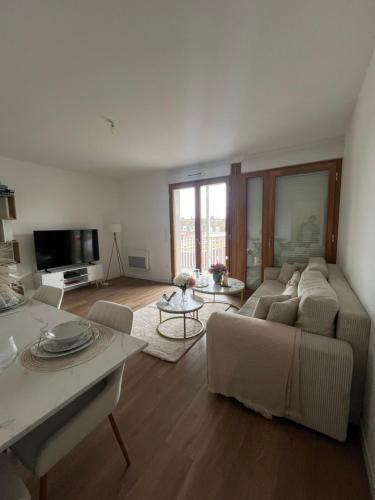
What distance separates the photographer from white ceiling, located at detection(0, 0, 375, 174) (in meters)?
1.15

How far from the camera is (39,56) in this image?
142 cm

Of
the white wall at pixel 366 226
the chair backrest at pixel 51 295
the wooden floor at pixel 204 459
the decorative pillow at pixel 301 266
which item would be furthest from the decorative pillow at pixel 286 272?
the chair backrest at pixel 51 295

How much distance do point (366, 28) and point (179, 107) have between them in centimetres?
140

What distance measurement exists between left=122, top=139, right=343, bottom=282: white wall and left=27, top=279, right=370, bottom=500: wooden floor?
11.0ft

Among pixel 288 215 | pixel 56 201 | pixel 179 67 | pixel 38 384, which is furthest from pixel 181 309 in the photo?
pixel 56 201

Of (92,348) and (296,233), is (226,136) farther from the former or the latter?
(92,348)

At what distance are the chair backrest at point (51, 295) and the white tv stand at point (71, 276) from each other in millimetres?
2072

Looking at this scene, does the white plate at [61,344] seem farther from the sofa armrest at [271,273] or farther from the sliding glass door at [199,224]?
the sliding glass door at [199,224]

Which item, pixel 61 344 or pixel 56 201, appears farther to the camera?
pixel 56 201

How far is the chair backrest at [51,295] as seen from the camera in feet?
5.75

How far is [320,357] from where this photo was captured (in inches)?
49.6

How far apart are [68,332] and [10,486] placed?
21.5 inches

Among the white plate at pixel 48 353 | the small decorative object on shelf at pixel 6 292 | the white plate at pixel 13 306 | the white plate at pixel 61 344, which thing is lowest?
the white plate at pixel 48 353

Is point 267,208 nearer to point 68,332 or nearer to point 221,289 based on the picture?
point 221,289
